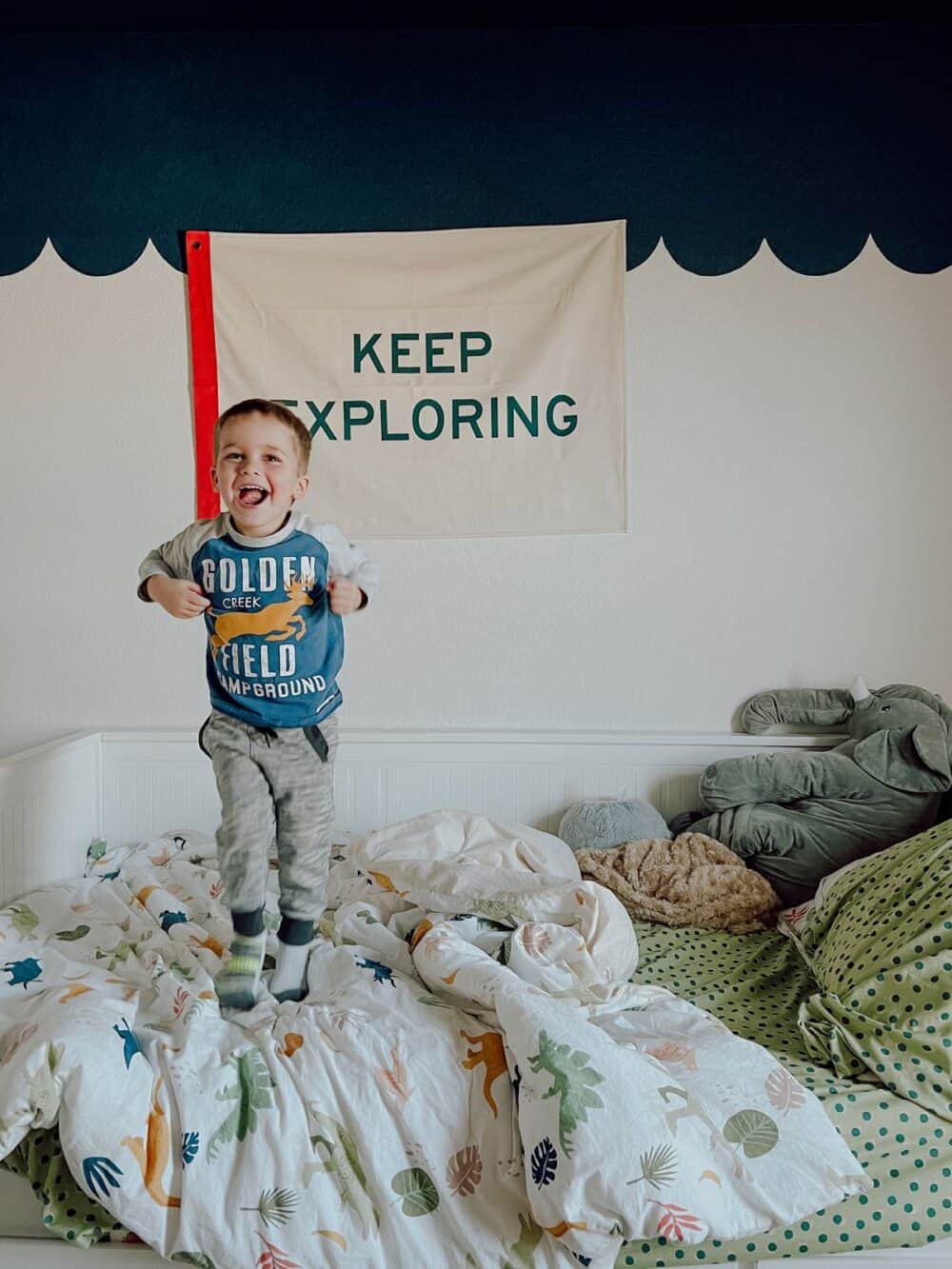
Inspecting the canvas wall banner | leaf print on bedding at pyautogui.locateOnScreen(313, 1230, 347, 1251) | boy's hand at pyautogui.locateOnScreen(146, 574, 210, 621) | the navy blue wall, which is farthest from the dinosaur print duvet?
the navy blue wall

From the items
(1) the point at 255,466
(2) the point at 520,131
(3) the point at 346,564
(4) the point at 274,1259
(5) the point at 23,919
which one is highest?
(2) the point at 520,131

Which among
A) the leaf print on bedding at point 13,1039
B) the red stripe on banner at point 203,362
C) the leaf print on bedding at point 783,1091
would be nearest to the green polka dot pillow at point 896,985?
the leaf print on bedding at point 783,1091

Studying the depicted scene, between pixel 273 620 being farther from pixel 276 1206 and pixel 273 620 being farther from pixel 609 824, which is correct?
pixel 609 824

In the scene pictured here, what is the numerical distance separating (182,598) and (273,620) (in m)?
0.12

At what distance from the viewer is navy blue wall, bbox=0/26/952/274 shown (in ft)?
8.07

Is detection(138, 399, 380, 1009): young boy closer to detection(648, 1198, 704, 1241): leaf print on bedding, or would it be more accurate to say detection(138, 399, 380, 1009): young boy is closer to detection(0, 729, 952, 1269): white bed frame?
detection(648, 1198, 704, 1241): leaf print on bedding

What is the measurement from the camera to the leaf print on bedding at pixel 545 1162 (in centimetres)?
128

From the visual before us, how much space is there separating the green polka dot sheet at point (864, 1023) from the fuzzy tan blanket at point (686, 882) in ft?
0.33

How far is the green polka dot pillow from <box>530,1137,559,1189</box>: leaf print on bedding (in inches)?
17.9

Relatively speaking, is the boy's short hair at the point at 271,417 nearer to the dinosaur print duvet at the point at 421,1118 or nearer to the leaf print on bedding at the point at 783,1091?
the dinosaur print duvet at the point at 421,1118

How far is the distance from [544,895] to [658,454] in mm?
1091

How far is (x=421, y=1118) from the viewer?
1380mm

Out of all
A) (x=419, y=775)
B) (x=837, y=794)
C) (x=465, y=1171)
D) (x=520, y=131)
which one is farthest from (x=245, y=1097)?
(x=520, y=131)

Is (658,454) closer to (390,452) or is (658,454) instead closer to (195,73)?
(390,452)
